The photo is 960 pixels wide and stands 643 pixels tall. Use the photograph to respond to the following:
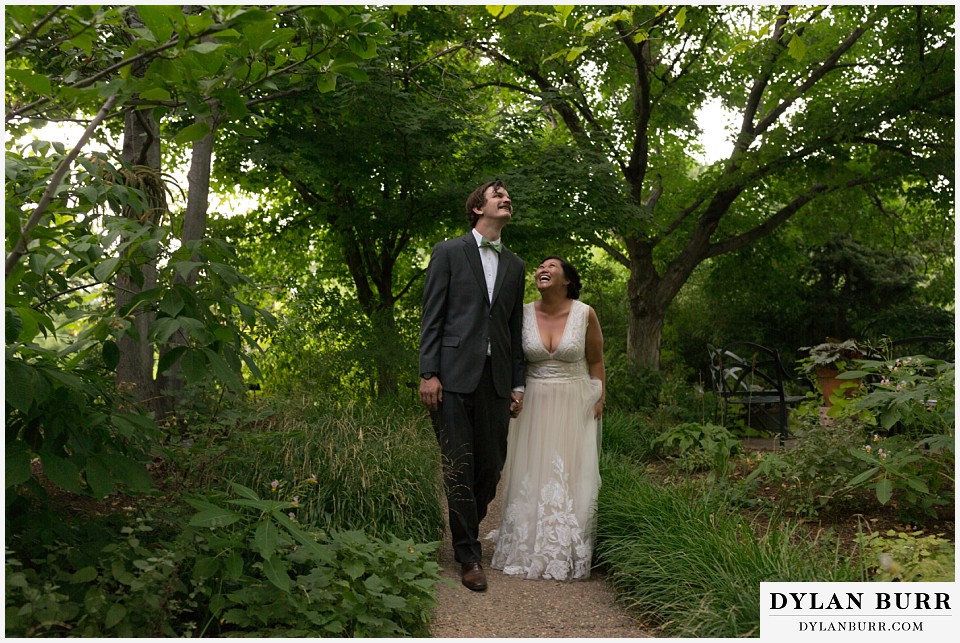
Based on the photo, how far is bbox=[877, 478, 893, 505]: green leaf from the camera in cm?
420

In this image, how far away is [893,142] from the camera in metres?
10.5

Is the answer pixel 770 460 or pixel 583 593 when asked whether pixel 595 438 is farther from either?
pixel 770 460

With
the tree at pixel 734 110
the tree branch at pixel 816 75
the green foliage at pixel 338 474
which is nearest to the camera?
the green foliage at pixel 338 474

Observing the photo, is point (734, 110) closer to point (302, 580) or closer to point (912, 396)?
point (912, 396)

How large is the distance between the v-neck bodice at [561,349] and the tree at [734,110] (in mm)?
3552

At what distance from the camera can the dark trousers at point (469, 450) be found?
4.35m

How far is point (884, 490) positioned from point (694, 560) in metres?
1.20

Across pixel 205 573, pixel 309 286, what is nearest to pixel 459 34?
pixel 309 286

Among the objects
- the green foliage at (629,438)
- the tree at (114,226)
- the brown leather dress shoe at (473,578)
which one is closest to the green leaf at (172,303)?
the tree at (114,226)

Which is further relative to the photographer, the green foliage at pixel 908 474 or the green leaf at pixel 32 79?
the green foliage at pixel 908 474

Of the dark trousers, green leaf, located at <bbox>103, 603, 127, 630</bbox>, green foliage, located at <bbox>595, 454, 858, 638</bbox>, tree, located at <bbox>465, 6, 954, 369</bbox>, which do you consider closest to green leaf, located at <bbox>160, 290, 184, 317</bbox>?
green leaf, located at <bbox>103, 603, 127, 630</bbox>

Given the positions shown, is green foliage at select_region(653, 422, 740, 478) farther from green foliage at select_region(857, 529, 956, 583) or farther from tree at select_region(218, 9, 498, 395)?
tree at select_region(218, 9, 498, 395)

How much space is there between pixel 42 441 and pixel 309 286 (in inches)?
226

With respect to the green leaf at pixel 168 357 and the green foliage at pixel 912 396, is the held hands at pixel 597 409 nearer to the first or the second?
the green foliage at pixel 912 396
